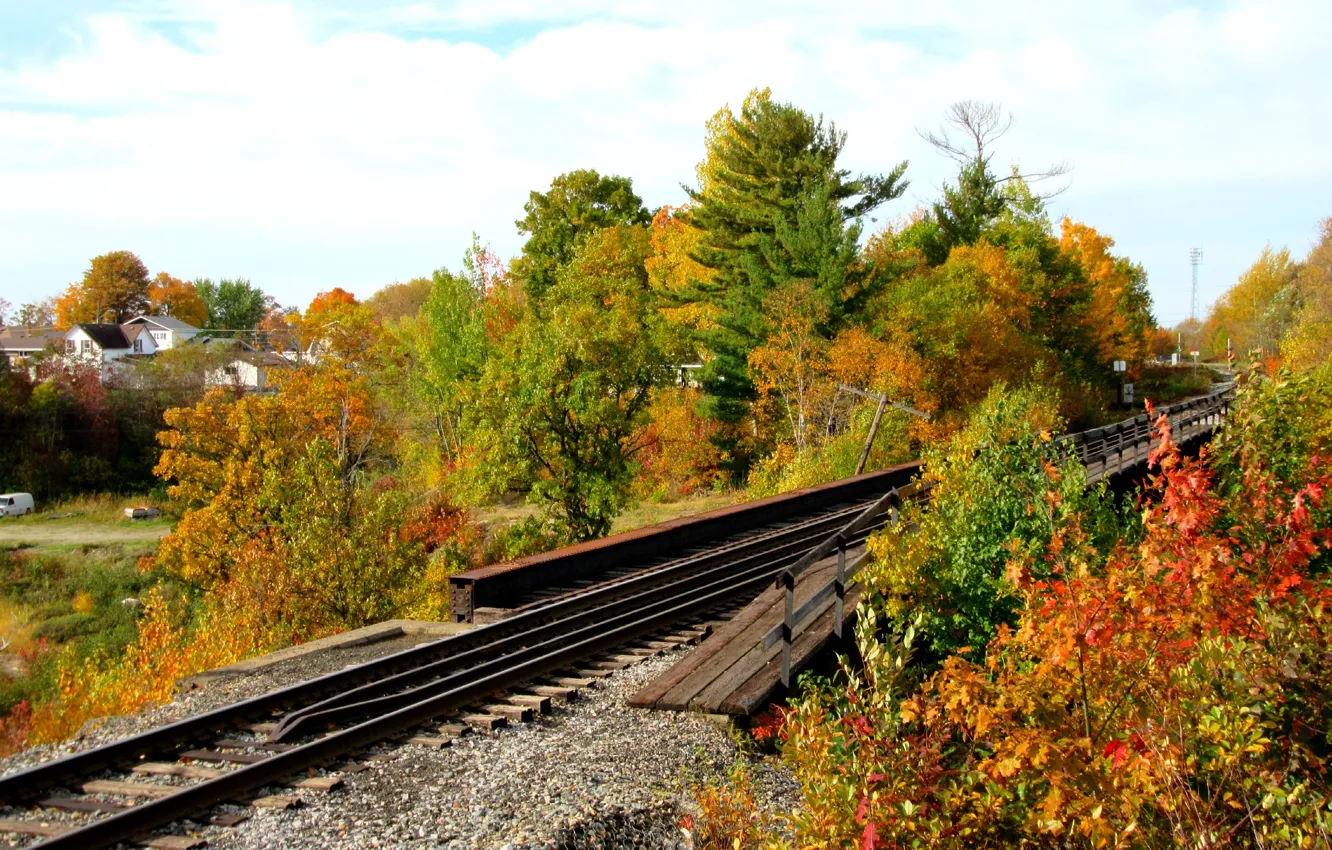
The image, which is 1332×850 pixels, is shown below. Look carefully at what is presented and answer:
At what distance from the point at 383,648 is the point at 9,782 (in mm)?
4505

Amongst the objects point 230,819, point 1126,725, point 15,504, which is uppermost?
point 1126,725

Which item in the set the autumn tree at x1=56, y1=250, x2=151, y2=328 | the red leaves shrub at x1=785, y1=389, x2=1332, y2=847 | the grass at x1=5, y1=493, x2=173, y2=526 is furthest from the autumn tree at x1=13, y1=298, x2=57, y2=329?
the red leaves shrub at x1=785, y1=389, x2=1332, y2=847

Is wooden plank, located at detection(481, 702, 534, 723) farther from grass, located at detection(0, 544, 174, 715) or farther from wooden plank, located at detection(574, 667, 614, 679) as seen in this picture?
grass, located at detection(0, 544, 174, 715)

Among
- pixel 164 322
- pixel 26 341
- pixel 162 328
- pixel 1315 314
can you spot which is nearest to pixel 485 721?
pixel 1315 314

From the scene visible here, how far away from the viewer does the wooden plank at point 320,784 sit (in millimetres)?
6895

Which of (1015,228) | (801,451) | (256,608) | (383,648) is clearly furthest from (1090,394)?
(383,648)

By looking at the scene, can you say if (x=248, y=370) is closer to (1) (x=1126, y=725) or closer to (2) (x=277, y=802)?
(2) (x=277, y=802)

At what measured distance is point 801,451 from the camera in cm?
3091

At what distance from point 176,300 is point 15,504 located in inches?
2543

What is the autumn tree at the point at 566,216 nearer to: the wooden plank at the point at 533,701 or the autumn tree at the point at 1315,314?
the autumn tree at the point at 1315,314

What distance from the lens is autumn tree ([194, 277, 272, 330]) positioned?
377 ft

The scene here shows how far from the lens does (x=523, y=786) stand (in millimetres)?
6953

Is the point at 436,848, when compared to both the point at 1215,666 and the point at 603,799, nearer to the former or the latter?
the point at 603,799

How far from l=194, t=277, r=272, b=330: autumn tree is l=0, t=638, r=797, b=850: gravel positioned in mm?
114203
